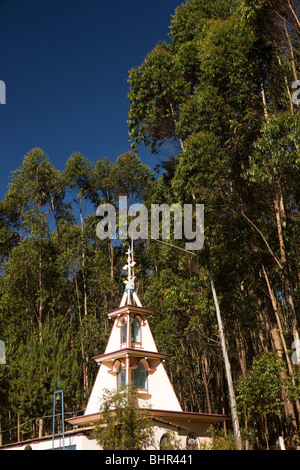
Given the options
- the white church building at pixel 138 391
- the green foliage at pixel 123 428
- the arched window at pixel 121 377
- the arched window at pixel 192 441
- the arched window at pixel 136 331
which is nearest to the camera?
the green foliage at pixel 123 428

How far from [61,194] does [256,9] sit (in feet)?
71.0

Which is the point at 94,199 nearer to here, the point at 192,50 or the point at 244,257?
the point at 192,50

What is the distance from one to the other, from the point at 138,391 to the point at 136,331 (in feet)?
7.61

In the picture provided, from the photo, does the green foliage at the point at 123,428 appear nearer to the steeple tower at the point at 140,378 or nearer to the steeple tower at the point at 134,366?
the steeple tower at the point at 140,378

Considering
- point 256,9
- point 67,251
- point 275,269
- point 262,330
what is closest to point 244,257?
point 275,269

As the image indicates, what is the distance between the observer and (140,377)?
1639 centimetres

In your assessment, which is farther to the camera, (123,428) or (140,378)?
(140,378)

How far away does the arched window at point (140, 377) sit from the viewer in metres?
16.2

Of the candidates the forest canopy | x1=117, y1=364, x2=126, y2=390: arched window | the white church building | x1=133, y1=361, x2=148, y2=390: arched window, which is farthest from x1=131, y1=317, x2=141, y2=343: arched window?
the forest canopy

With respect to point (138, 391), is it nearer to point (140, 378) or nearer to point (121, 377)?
point (140, 378)

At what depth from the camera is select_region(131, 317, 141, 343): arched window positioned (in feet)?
56.6

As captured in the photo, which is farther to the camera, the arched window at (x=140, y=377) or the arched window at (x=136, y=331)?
the arched window at (x=136, y=331)

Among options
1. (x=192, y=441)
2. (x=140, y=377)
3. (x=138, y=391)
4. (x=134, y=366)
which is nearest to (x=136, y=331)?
(x=134, y=366)

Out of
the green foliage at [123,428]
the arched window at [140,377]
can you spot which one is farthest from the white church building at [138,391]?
the green foliage at [123,428]
